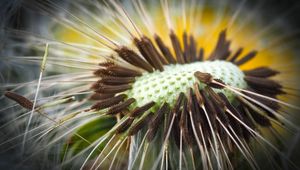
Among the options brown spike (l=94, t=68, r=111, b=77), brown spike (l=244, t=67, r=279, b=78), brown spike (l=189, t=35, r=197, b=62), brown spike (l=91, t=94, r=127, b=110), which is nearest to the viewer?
brown spike (l=91, t=94, r=127, b=110)

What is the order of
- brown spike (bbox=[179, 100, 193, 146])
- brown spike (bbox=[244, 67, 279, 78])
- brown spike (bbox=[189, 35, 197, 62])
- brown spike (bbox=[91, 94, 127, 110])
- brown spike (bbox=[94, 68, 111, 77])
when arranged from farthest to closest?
brown spike (bbox=[189, 35, 197, 62]) → brown spike (bbox=[244, 67, 279, 78]) → brown spike (bbox=[94, 68, 111, 77]) → brown spike (bbox=[91, 94, 127, 110]) → brown spike (bbox=[179, 100, 193, 146])

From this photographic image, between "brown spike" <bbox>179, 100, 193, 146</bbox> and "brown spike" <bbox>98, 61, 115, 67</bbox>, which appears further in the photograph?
"brown spike" <bbox>98, 61, 115, 67</bbox>

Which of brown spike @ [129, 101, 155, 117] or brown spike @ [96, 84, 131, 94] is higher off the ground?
brown spike @ [96, 84, 131, 94]

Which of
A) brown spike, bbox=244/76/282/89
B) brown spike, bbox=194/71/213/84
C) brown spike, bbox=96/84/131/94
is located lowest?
brown spike, bbox=244/76/282/89

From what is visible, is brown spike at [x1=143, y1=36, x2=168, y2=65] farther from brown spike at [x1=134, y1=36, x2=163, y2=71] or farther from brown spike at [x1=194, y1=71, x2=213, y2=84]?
brown spike at [x1=194, y1=71, x2=213, y2=84]

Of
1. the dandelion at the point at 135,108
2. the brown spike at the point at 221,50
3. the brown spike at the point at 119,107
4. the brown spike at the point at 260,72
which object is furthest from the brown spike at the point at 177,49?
the brown spike at the point at 119,107

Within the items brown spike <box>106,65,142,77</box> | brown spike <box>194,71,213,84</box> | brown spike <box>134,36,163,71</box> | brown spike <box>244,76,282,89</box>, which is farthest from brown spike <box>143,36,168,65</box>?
brown spike <box>244,76,282,89</box>

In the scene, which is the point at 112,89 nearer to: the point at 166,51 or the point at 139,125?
the point at 139,125

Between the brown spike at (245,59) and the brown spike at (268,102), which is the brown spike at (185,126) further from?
the brown spike at (245,59)

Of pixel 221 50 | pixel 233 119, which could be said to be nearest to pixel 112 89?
pixel 233 119

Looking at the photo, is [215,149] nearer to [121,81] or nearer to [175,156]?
Answer: [175,156]
